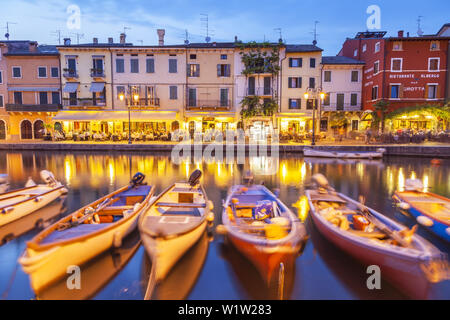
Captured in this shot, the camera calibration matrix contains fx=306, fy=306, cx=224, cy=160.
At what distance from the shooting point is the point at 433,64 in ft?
102

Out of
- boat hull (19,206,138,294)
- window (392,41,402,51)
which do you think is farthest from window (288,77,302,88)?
boat hull (19,206,138,294)

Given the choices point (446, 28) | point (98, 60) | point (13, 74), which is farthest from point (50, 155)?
point (446, 28)

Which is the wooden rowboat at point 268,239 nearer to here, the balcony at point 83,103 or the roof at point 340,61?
the balcony at point 83,103

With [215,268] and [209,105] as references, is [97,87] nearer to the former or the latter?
[209,105]

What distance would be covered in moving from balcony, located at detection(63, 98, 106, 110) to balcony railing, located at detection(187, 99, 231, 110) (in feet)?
31.9

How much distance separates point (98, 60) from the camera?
33.7m

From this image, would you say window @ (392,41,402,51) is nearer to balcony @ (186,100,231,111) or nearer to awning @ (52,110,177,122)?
balcony @ (186,100,231,111)

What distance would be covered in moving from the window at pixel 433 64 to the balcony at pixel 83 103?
3449 cm

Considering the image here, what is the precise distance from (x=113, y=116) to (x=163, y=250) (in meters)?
30.2

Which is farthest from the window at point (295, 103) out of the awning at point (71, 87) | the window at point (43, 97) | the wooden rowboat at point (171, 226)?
the window at point (43, 97)

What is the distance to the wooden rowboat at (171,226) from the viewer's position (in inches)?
212

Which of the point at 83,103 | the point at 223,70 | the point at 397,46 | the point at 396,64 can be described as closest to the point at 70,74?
the point at 83,103

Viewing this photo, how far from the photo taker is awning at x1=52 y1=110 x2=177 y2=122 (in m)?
31.9
